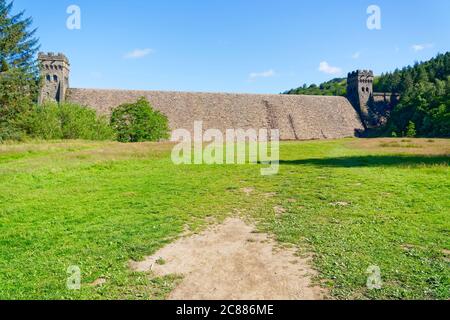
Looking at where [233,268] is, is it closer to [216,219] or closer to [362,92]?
[216,219]

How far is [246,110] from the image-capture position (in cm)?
7831

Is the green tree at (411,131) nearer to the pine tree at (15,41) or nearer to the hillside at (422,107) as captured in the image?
the hillside at (422,107)

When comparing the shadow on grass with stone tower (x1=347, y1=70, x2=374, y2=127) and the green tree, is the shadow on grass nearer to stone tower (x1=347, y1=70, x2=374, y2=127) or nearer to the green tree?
the green tree

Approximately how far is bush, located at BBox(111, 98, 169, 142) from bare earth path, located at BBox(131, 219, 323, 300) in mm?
46109

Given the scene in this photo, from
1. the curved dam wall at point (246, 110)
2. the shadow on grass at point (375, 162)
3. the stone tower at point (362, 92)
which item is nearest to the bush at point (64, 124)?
the curved dam wall at point (246, 110)

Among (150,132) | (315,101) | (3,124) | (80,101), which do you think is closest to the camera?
(3,124)

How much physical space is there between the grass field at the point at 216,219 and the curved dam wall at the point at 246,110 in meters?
50.7

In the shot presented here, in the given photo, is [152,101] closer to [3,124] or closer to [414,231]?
[3,124]

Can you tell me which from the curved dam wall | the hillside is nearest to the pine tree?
the curved dam wall

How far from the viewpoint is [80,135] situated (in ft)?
172

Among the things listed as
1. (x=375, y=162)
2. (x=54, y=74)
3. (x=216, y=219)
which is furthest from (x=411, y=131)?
(x=54, y=74)

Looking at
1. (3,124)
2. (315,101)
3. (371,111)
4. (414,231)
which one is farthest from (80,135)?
(371,111)

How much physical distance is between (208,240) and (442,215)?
340 inches
